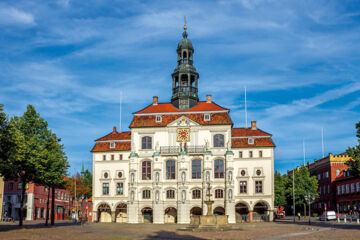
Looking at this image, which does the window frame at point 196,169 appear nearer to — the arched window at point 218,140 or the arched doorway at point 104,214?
the arched window at point 218,140

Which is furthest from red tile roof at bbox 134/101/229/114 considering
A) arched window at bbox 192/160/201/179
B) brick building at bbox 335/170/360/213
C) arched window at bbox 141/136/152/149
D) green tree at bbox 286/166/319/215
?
brick building at bbox 335/170/360/213

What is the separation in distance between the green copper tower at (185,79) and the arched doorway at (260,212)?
65.5 feet

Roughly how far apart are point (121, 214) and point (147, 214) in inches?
199

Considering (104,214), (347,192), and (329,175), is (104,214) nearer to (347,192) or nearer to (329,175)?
(347,192)

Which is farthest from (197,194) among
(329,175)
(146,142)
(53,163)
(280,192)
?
(329,175)

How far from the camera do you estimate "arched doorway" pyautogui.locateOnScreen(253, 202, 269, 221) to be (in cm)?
6612

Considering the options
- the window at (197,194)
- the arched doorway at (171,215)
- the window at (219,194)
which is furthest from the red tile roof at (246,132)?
the arched doorway at (171,215)

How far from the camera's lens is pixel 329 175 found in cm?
9406

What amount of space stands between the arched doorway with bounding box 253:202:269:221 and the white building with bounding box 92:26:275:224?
16mm

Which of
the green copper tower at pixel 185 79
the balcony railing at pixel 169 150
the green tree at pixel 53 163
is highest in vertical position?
the green copper tower at pixel 185 79

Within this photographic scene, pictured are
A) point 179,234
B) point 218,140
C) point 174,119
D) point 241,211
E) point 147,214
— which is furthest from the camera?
point 174,119

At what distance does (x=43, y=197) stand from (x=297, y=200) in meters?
52.9

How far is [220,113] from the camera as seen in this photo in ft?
227

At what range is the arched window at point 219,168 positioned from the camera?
66.7m
